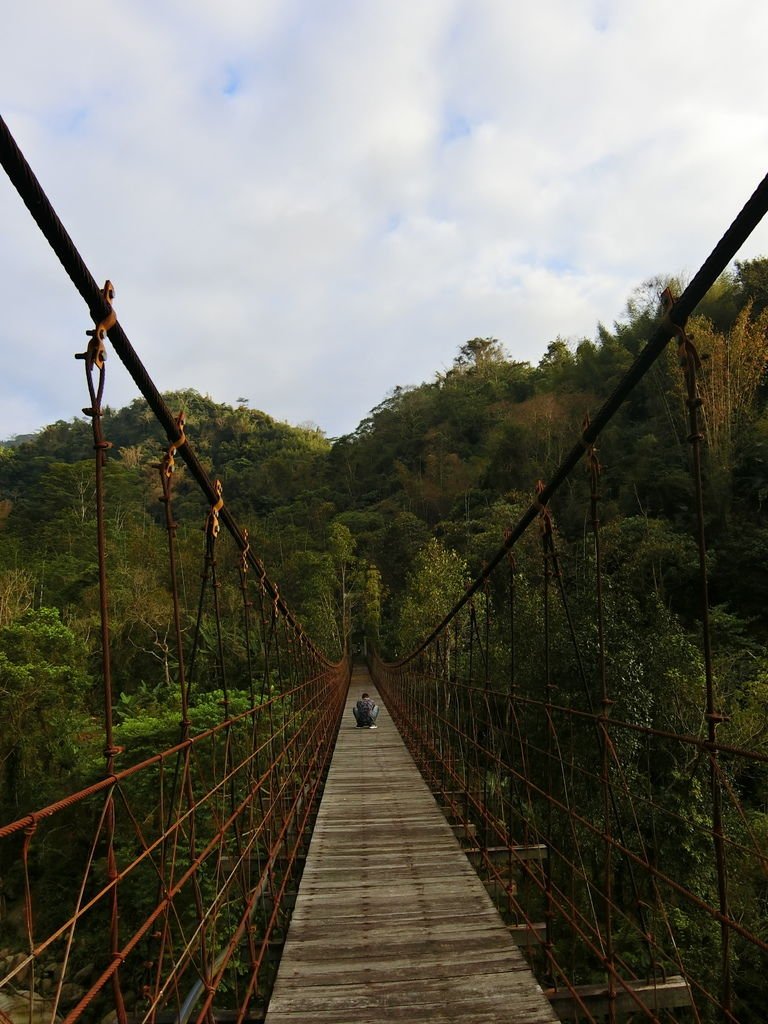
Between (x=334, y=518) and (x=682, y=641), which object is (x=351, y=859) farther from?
(x=334, y=518)

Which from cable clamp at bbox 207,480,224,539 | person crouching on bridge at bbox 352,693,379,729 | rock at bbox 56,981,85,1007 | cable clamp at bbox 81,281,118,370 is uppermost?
cable clamp at bbox 81,281,118,370

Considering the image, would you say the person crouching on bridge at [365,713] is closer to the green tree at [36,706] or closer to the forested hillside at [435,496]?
the forested hillside at [435,496]

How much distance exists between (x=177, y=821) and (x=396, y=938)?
4.04ft

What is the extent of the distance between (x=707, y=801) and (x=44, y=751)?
848cm

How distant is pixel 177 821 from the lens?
1.31 metres

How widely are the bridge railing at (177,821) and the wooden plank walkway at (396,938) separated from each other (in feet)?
0.47

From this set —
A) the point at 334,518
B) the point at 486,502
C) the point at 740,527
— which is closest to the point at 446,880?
the point at 740,527

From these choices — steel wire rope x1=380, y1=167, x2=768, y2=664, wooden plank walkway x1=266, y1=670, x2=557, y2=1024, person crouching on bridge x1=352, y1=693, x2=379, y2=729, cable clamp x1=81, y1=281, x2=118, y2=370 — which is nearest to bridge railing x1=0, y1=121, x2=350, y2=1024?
cable clamp x1=81, y1=281, x2=118, y2=370

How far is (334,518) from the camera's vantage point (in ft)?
86.7

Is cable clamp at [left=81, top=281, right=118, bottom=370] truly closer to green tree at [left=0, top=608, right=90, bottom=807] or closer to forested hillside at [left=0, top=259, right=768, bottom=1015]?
forested hillside at [left=0, top=259, right=768, bottom=1015]

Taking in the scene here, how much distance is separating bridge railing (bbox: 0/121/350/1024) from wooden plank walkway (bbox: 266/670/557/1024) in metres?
0.14

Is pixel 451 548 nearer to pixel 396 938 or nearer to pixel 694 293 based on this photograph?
pixel 396 938

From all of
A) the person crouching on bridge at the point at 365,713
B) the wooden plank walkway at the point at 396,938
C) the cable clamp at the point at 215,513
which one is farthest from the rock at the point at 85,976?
the cable clamp at the point at 215,513

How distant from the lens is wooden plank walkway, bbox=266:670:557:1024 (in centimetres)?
171
